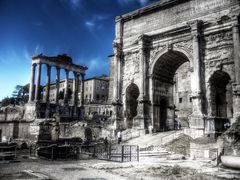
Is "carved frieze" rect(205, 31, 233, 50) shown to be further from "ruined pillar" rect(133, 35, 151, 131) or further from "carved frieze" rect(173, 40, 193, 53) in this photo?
"ruined pillar" rect(133, 35, 151, 131)

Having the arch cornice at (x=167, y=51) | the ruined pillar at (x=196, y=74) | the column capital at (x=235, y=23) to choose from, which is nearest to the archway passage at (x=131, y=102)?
the arch cornice at (x=167, y=51)

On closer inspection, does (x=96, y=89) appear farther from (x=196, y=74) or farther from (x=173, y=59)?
(x=196, y=74)

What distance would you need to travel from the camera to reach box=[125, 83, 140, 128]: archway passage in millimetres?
22734

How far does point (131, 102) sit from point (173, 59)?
18.4 ft

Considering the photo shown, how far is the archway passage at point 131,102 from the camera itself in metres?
22.7

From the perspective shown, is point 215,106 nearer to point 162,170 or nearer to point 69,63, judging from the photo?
point 162,170

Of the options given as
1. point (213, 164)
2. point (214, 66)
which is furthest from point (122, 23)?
point (213, 164)

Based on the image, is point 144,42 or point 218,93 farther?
point 144,42

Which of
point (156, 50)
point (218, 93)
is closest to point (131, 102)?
point (156, 50)

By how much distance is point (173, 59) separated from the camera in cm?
2209

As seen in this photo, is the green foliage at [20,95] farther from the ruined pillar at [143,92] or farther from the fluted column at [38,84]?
the ruined pillar at [143,92]

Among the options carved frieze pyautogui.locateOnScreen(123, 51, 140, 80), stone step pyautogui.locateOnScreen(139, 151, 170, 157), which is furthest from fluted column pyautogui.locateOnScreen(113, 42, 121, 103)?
stone step pyautogui.locateOnScreen(139, 151, 170, 157)

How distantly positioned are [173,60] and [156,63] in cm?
186

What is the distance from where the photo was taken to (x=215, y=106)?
732 inches
